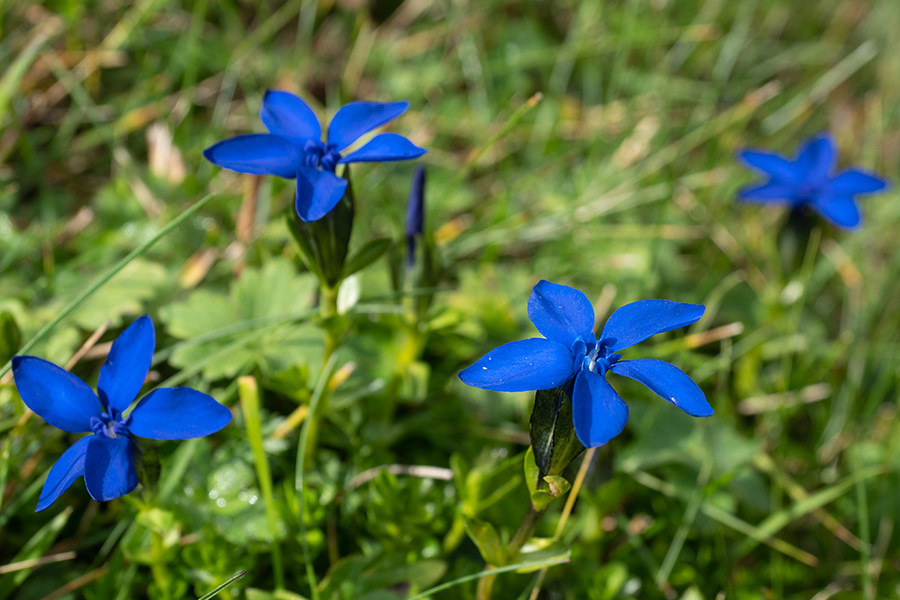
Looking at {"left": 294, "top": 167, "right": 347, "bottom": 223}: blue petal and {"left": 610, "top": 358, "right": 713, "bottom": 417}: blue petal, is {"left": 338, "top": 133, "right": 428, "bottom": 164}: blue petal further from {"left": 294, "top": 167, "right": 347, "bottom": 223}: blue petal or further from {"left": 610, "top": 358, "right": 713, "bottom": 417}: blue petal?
{"left": 610, "top": 358, "right": 713, "bottom": 417}: blue petal

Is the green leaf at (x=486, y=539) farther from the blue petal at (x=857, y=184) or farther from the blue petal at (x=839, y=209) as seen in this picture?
the blue petal at (x=857, y=184)

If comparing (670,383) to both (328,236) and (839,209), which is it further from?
(839,209)

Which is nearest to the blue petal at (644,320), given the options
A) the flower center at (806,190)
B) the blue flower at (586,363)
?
the blue flower at (586,363)

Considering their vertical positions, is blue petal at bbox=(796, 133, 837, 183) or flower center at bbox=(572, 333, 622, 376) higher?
flower center at bbox=(572, 333, 622, 376)

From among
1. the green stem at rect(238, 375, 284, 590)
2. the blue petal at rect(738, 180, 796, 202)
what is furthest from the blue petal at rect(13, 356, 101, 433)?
the blue petal at rect(738, 180, 796, 202)

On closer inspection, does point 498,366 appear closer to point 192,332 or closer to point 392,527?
point 392,527

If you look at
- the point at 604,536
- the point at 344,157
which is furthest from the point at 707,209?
the point at 344,157

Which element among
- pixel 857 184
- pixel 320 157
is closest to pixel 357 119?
pixel 320 157
